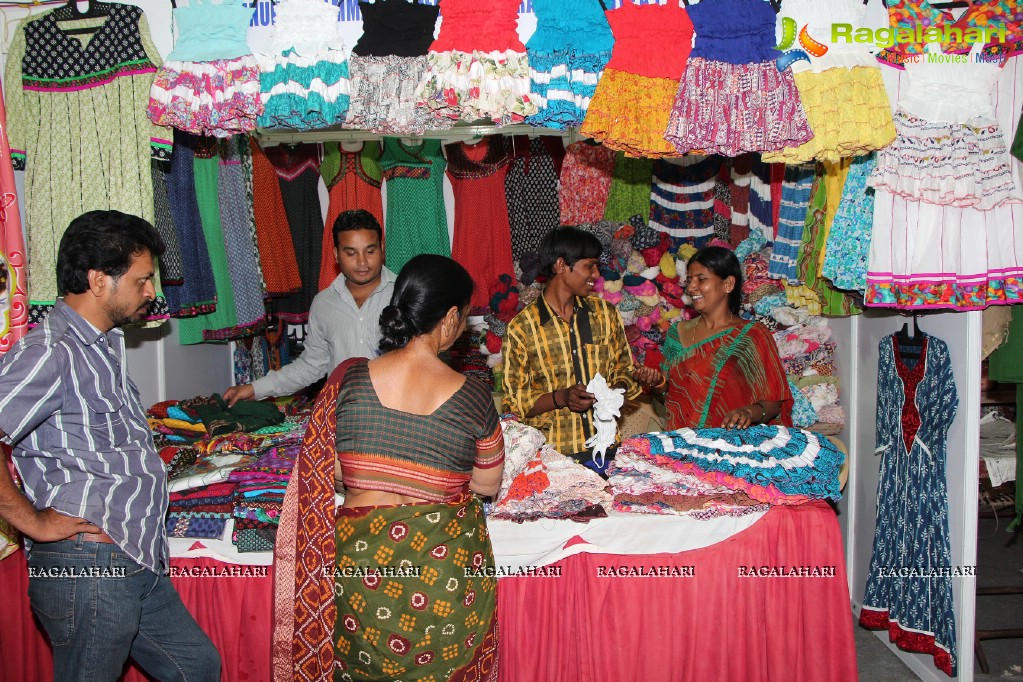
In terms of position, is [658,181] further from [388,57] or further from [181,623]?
[181,623]

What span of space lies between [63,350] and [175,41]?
1.39 m

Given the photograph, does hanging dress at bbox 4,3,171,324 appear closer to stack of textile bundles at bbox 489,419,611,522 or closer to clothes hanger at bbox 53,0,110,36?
clothes hanger at bbox 53,0,110,36

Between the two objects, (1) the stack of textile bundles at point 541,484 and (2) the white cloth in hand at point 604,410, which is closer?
(1) the stack of textile bundles at point 541,484

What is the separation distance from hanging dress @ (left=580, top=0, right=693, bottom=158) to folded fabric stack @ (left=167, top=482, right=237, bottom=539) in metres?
1.90

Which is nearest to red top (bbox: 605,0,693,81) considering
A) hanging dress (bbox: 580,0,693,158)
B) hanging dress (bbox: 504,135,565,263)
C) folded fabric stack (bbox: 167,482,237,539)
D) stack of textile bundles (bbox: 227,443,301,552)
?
hanging dress (bbox: 580,0,693,158)

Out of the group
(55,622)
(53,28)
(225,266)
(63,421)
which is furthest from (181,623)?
(225,266)

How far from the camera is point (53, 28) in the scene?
3.06 metres

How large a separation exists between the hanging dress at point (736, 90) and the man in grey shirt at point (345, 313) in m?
1.52

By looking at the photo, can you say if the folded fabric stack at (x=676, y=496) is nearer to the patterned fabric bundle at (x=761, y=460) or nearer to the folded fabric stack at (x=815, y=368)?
the patterned fabric bundle at (x=761, y=460)

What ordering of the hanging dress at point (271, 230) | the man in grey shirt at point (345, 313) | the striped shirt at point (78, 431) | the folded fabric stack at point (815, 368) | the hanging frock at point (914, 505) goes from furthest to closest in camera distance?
the hanging dress at point (271, 230) → the folded fabric stack at point (815, 368) → the man in grey shirt at point (345, 313) → the hanging frock at point (914, 505) → the striped shirt at point (78, 431)

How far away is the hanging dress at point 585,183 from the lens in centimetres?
536

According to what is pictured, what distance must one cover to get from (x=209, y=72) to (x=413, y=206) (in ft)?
8.98

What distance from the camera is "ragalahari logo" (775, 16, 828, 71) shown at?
2.83m

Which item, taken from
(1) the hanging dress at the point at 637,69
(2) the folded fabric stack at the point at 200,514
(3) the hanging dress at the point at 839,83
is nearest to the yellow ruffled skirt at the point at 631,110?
(1) the hanging dress at the point at 637,69
